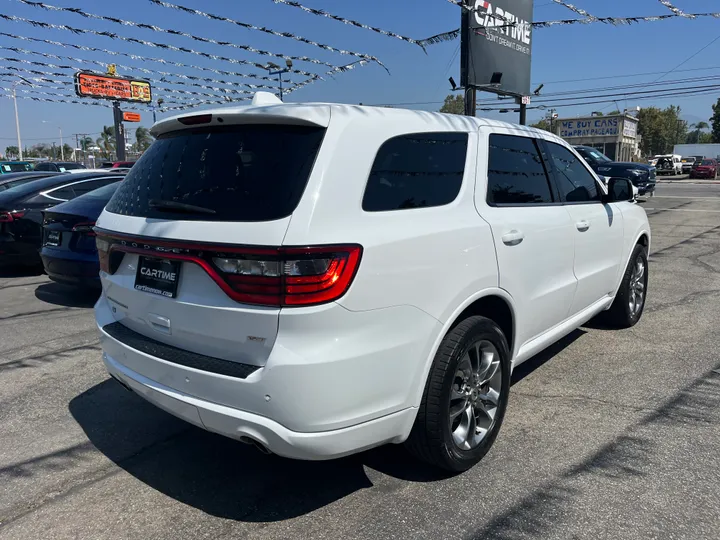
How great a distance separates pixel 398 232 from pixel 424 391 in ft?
2.56

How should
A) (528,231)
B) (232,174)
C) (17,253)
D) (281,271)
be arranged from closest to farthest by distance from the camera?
(281,271), (232,174), (528,231), (17,253)

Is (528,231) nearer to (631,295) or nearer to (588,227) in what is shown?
(588,227)

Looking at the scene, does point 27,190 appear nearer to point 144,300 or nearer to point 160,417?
point 160,417

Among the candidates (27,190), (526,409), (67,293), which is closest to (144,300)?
(526,409)

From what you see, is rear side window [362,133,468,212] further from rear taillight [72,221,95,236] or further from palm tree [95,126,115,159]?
palm tree [95,126,115,159]

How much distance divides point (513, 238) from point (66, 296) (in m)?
6.23

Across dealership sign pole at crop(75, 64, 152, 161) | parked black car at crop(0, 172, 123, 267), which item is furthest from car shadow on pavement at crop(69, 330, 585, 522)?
dealership sign pole at crop(75, 64, 152, 161)

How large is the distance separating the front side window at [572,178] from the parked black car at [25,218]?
719cm

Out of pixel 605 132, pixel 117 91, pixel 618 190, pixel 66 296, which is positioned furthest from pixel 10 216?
pixel 605 132

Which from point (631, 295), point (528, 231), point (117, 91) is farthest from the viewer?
point (117, 91)

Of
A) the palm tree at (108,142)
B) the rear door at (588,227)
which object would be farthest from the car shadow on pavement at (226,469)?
the palm tree at (108,142)

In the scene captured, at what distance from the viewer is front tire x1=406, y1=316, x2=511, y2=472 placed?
2.68m

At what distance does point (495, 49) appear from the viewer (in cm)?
1689

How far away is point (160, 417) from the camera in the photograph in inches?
146
